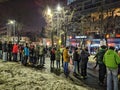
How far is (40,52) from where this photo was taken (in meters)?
21.6

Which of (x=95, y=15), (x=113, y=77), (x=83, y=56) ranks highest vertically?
(x=95, y=15)

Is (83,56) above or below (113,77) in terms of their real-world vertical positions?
above

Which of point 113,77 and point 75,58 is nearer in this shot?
point 113,77

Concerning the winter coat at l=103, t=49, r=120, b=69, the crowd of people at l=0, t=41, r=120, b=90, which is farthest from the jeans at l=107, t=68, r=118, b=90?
the winter coat at l=103, t=49, r=120, b=69

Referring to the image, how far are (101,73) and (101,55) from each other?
94 cm

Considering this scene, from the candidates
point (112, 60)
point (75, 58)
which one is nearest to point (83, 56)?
point (75, 58)

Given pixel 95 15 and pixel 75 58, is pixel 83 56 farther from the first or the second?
pixel 95 15

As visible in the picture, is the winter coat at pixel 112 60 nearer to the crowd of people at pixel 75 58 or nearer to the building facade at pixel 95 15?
the crowd of people at pixel 75 58

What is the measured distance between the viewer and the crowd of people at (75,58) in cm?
1044

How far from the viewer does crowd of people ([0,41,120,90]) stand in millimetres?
10438

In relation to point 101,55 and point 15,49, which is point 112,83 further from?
point 15,49

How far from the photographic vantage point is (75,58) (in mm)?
16344

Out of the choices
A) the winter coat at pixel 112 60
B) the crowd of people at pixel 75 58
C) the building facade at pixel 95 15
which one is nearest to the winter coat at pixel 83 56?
the crowd of people at pixel 75 58

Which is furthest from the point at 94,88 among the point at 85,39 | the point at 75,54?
the point at 85,39
